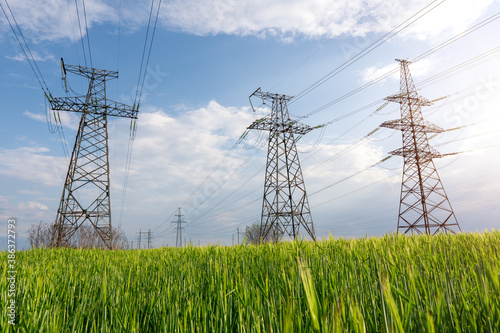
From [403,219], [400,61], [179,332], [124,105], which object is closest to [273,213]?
[403,219]

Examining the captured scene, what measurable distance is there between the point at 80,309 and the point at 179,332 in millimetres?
739

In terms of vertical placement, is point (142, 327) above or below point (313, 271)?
below

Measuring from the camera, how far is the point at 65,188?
45.0 feet

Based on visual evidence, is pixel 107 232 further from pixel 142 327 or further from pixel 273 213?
pixel 142 327

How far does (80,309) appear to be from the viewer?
57.8 inches

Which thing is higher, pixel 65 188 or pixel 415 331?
pixel 65 188

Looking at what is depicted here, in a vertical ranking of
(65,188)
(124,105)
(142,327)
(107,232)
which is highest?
(124,105)

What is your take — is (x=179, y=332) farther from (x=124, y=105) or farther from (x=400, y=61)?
(x=400, y=61)

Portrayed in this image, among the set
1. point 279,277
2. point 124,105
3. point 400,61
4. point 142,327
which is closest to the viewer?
point 142,327

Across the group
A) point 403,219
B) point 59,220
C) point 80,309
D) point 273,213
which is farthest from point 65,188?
point 403,219

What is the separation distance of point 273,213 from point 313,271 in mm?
17994

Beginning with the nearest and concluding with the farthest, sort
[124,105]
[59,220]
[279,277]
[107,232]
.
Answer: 1. [279,277]
2. [59,220]
3. [107,232]
4. [124,105]

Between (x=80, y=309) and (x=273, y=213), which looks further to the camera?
(x=273, y=213)

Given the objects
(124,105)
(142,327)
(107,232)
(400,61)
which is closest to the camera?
(142,327)
